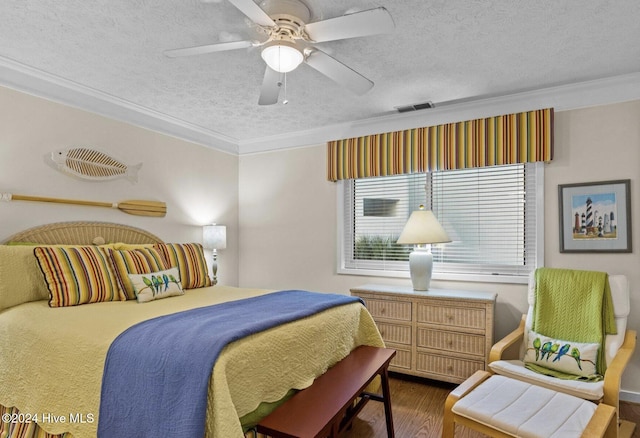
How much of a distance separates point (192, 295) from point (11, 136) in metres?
1.81

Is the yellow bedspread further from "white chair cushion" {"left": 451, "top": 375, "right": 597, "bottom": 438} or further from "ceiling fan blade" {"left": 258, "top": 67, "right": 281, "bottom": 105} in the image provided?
"ceiling fan blade" {"left": 258, "top": 67, "right": 281, "bottom": 105}

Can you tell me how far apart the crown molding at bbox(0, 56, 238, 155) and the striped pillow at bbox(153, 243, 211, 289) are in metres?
1.31

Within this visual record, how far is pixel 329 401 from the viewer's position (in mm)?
1794

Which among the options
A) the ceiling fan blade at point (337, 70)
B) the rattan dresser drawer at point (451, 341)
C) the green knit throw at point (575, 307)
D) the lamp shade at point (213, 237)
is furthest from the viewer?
the lamp shade at point (213, 237)

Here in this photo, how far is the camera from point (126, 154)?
11.9 feet

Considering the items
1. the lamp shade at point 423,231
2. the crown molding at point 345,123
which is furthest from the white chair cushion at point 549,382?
the crown molding at point 345,123

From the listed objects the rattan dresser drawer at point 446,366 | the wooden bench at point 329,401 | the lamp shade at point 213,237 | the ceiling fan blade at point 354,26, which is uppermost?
the ceiling fan blade at point 354,26

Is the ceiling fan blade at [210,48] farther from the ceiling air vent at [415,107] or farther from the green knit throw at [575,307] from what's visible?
the green knit throw at [575,307]

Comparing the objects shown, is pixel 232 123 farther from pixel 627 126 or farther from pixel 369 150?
pixel 627 126

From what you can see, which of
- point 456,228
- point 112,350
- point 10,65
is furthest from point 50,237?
point 456,228

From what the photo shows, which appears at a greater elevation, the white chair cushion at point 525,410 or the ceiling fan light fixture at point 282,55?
the ceiling fan light fixture at point 282,55

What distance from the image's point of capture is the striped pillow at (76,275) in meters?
2.49

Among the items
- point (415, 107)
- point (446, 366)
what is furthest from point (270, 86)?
point (446, 366)

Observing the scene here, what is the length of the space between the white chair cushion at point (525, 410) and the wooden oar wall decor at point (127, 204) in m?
3.20
